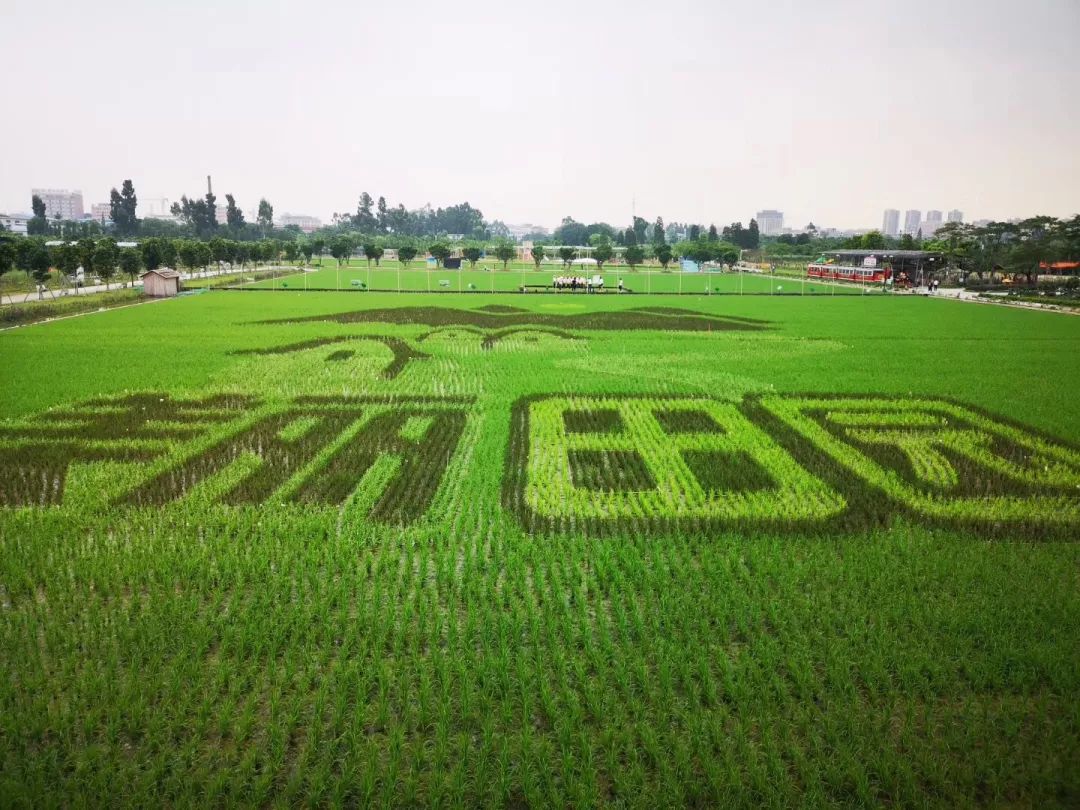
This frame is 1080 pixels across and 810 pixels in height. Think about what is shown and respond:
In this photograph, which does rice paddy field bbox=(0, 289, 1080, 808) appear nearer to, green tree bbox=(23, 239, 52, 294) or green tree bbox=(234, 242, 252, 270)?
green tree bbox=(23, 239, 52, 294)

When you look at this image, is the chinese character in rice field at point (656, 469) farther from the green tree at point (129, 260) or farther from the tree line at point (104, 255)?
the green tree at point (129, 260)

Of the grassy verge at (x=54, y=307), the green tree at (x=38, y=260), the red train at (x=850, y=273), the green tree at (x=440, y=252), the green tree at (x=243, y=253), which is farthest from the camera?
the green tree at (x=440, y=252)

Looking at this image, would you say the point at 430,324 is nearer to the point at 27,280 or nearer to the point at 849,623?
the point at 849,623

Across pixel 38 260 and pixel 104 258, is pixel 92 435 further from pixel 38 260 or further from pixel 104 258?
pixel 104 258

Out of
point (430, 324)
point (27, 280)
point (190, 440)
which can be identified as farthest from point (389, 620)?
point (27, 280)

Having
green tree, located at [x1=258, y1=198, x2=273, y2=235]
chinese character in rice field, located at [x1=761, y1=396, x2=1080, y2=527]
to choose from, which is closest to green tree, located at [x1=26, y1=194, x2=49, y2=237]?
green tree, located at [x1=258, y1=198, x2=273, y2=235]

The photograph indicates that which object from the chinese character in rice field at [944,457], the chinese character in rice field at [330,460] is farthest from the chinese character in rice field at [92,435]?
the chinese character in rice field at [944,457]
